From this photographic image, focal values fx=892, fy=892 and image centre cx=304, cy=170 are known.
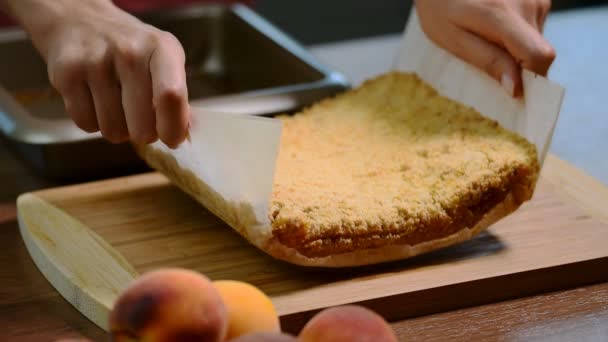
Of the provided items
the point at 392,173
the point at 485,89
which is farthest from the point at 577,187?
the point at 392,173

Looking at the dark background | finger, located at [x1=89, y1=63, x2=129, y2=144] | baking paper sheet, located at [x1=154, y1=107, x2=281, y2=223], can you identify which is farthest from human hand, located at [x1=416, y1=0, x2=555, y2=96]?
the dark background

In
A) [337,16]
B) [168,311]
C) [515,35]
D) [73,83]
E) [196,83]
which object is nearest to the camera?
[168,311]

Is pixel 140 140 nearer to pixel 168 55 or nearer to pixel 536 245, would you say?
pixel 168 55

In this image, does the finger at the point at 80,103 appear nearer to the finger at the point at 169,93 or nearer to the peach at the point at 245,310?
the finger at the point at 169,93

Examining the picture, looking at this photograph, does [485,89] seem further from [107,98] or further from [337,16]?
[337,16]

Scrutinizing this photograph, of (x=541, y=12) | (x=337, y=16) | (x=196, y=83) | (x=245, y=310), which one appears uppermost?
(x=541, y=12)

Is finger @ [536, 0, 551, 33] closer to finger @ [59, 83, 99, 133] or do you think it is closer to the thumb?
the thumb

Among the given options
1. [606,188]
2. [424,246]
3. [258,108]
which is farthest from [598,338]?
[258,108]

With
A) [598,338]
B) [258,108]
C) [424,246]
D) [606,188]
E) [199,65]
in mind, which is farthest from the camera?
[199,65]
